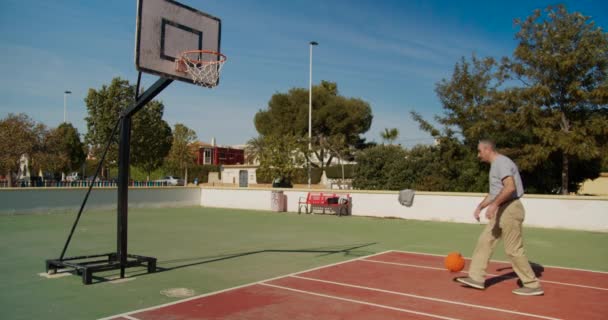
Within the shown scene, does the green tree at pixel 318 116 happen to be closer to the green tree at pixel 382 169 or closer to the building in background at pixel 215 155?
the green tree at pixel 382 169

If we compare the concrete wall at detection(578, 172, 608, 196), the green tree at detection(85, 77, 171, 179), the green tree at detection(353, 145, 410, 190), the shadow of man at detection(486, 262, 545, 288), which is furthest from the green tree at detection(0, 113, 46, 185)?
the concrete wall at detection(578, 172, 608, 196)

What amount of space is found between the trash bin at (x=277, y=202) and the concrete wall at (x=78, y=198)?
19.2ft

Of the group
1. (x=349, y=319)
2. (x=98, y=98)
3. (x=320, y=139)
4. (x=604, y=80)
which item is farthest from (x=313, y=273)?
(x=320, y=139)

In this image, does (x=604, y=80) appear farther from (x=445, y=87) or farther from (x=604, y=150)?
(x=445, y=87)

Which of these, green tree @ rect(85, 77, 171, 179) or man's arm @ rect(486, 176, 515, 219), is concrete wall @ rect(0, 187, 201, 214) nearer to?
green tree @ rect(85, 77, 171, 179)

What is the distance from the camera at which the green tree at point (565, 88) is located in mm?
19516

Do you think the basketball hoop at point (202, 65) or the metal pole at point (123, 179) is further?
the basketball hoop at point (202, 65)

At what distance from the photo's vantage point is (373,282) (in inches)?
320

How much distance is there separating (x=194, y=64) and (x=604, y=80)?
1771 centimetres

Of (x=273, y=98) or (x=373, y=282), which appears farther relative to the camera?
(x=273, y=98)

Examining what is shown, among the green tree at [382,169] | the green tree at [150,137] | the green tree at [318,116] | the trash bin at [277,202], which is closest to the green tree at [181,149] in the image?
the green tree at [318,116]

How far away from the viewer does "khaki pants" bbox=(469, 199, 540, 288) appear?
7.09 metres

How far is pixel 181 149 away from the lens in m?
60.1

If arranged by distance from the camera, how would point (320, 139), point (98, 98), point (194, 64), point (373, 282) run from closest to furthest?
point (373, 282), point (194, 64), point (98, 98), point (320, 139)
